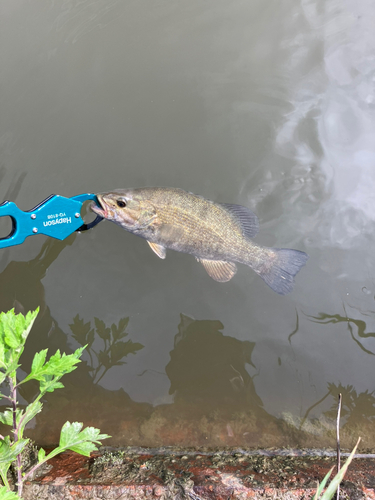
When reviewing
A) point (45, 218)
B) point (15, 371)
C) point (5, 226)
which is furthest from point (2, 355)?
point (5, 226)

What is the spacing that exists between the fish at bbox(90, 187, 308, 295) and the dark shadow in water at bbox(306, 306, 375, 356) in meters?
0.68

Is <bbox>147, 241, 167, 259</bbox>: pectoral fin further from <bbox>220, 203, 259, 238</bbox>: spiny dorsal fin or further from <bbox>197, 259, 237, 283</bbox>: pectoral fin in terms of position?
<bbox>220, 203, 259, 238</bbox>: spiny dorsal fin

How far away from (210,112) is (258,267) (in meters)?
2.13

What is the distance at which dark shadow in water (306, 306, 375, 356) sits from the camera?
4.01 meters

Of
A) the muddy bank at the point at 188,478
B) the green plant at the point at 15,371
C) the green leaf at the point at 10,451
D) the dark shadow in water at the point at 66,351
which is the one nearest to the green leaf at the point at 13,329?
the green plant at the point at 15,371

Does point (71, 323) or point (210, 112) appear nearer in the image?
point (71, 323)

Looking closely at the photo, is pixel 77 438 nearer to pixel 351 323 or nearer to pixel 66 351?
pixel 66 351

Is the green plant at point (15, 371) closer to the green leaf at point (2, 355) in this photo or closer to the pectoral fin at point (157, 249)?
the green leaf at point (2, 355)

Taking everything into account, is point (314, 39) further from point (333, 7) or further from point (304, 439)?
point (304, 439)

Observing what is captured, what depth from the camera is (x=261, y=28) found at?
184 inches

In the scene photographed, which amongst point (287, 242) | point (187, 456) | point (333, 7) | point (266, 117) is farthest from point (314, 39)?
point (187, 456)

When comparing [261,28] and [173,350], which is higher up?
[261,28]

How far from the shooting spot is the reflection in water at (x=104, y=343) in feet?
13.1

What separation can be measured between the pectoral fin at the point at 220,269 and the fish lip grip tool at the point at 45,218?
4.68 ft
